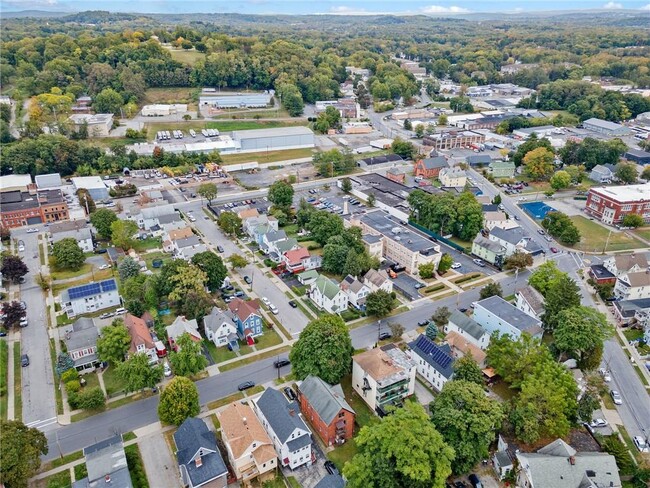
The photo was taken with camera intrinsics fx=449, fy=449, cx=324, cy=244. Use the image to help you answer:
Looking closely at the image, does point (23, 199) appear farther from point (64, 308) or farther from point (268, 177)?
point (268, 177)

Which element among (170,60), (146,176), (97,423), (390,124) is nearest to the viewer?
(97,423)

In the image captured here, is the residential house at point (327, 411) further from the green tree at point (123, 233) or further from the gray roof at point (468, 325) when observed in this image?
the green tree at point (123, 233)

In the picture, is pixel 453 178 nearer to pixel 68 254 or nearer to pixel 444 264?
pixel 444 264

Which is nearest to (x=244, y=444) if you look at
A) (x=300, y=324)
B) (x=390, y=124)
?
(x=300, y=324)

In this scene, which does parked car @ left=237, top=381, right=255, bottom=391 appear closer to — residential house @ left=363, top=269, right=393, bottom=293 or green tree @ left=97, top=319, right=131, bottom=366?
green tree @ left=97, top=319, right=131, bottom=366

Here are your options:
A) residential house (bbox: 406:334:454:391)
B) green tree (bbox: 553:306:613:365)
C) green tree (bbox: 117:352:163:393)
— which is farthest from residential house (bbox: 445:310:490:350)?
green tree (bbox: 117:352:163:393)

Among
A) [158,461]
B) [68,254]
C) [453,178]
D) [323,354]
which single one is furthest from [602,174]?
[68,254]
